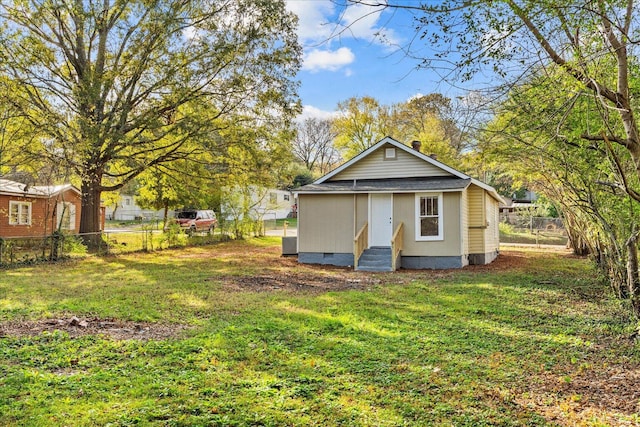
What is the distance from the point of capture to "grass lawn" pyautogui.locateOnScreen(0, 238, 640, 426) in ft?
11.0

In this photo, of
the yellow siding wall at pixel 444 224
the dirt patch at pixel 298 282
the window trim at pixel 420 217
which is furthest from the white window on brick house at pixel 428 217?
the dirt patch at pixel 298 282

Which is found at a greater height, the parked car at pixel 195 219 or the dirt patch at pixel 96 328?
the parked car at pixel 195 219

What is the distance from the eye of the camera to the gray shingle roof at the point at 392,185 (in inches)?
530

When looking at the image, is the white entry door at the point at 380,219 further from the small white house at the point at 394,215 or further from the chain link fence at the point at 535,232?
the chain link fence at the point at 535,232

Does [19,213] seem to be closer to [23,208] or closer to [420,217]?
[23,208]

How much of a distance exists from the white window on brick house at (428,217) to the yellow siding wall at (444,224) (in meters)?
0.14

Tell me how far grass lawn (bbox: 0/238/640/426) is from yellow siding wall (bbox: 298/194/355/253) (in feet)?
16.4

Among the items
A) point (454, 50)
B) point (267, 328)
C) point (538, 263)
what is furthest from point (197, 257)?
point (454, 50)

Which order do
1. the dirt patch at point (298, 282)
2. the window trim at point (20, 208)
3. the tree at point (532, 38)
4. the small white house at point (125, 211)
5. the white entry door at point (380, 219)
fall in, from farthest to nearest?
the small white house at point (125, 211) → the window trim at point (20, 208) → the white entry door at point (380, 219) → the dirt patch at point (298, 282) → the tree at point (532, 38)

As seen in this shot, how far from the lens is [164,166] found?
17.8 m

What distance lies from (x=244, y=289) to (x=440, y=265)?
276 inches

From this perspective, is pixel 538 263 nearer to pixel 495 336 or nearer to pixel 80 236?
pixel 495 336

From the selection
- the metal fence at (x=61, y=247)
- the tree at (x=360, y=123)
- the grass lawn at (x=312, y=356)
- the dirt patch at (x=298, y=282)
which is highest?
the tree at (x=360, y=123)

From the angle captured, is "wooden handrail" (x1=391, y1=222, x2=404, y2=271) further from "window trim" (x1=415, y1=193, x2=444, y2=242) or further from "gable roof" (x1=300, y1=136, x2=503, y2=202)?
"gable roof" (x1=300, y1=136, x2=503, y2=202)
